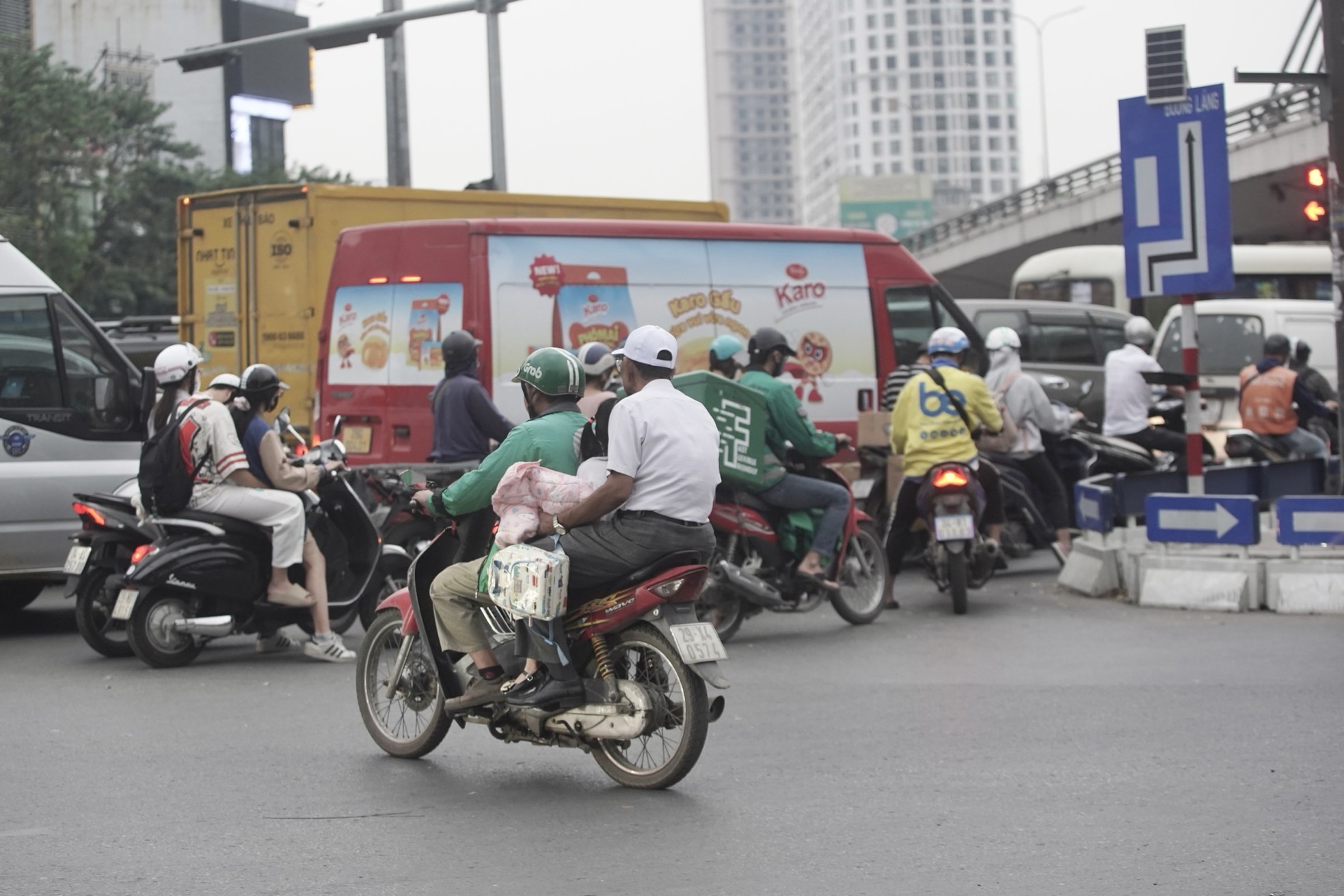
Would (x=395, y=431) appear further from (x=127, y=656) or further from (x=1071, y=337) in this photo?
(x=1071, y=337)

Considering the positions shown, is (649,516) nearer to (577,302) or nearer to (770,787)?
(770,787)

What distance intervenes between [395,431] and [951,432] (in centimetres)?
414

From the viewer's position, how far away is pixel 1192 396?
10.9 meters

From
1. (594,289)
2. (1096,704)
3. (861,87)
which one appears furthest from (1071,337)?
(861,87)

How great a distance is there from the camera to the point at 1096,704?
727 cm

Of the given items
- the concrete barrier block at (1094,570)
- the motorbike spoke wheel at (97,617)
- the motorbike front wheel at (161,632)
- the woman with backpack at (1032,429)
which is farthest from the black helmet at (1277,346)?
the motorbike spoke wheel at (97,617)

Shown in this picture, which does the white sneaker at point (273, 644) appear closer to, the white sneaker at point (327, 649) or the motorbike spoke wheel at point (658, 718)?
the white sneaker at point (327, 649)

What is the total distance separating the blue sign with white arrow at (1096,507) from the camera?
11.3 meters

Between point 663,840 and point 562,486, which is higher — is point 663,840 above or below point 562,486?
below

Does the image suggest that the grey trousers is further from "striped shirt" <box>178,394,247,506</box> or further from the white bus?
the white bus

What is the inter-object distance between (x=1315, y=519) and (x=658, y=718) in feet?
18.9

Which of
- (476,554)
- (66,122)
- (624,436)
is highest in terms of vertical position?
(66,122)

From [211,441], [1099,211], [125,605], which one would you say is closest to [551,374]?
[211,441]

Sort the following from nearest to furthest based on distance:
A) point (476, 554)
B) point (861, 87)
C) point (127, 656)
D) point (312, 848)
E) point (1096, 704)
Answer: point (312, 848) → point (476, 554) → point (1096, 704) → point (127, 656) → point (861, 87)
